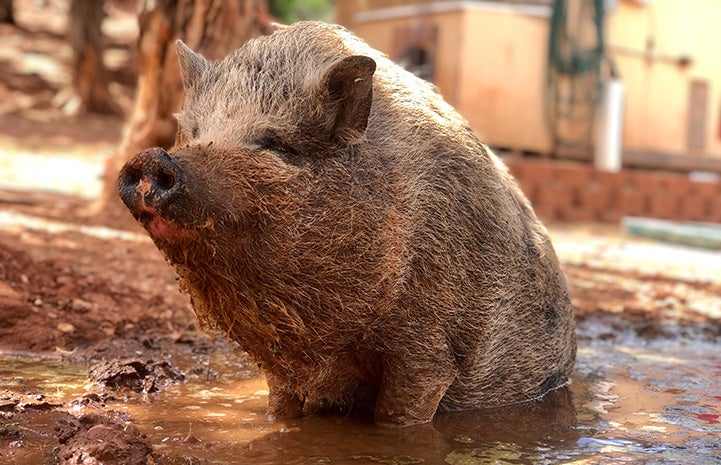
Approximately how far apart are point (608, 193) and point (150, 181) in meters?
11.9

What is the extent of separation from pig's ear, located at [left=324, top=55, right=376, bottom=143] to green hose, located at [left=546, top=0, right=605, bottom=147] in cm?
1081

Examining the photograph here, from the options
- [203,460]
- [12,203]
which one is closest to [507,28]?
[12,203]

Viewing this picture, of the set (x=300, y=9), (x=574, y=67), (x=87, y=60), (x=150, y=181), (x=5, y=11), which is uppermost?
(x=300, y=9)

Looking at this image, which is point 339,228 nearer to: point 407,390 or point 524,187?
point 407,390

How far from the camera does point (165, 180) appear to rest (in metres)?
3.17

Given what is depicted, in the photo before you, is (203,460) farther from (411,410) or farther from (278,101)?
(278,101)

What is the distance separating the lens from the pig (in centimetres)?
357

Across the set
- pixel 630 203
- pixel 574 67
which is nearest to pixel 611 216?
pixel 630 203

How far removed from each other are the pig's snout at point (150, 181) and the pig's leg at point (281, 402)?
133cm

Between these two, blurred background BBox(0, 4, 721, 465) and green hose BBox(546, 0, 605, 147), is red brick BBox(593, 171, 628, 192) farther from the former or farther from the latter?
green hose BBox(546, 0, 605, 147)

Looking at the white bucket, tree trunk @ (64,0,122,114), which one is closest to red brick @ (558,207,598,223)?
the white bucket

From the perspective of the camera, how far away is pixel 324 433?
411 cm

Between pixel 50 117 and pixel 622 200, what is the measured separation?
1093cm

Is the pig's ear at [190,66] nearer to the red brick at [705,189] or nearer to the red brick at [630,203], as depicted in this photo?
the red brick at [630,203]
